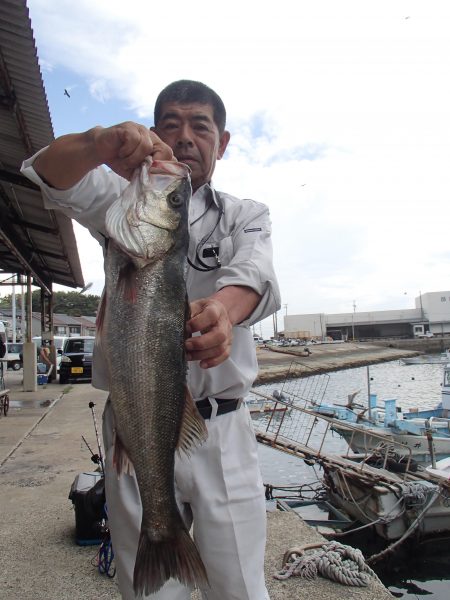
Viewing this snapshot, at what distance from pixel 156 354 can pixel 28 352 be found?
15283 millimetres

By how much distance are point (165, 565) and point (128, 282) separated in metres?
1.05

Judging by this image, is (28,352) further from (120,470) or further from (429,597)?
(120,470)

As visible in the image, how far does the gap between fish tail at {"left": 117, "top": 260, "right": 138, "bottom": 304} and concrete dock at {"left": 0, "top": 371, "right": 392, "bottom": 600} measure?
9.45 feet

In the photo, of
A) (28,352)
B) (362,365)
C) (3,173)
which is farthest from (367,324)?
(3,173)

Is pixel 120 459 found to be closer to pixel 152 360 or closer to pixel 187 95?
pixel 152 360

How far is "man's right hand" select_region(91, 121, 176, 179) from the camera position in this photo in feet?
6.41

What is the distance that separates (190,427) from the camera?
77.9 inches

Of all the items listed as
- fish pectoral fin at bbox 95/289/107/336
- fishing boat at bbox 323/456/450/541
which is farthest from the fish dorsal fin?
fishing boat at bbox 323/456/450/541

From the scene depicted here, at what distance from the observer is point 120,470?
77.9 inches

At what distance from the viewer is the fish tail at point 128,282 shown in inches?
74.2

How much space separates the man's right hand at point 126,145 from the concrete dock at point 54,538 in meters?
3.23

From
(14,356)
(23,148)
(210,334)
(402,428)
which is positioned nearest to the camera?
(210,334)

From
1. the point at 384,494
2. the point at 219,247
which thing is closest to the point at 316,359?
the point at 384,494

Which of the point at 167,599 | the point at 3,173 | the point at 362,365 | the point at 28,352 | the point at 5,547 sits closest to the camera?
the point at 167,599
